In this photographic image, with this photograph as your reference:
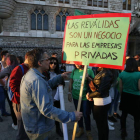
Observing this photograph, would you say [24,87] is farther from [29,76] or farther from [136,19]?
[136,19]

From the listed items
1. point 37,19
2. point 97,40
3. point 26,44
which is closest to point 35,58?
point 97,40

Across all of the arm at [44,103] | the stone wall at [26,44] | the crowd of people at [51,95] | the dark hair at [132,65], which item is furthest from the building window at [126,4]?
the arm at [44,103]

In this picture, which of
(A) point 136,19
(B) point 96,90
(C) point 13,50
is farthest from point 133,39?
(B) point 96,90

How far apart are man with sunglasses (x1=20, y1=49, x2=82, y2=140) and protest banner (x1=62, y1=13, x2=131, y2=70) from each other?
20.0 inches

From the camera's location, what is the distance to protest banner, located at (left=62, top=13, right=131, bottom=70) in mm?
1682

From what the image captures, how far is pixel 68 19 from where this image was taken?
6.77ft

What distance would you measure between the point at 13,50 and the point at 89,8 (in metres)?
8.79

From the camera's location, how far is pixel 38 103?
1.38 m

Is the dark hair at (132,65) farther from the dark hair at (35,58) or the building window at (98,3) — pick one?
the building window at (98,3)

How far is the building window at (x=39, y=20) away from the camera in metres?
14.1

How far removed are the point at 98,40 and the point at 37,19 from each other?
13.7m

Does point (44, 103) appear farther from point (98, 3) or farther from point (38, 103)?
point (98, 3)

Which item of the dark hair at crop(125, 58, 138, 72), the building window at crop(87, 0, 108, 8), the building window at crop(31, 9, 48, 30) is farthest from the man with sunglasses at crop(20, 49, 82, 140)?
the building window at crop(87, 0, 108, 8)

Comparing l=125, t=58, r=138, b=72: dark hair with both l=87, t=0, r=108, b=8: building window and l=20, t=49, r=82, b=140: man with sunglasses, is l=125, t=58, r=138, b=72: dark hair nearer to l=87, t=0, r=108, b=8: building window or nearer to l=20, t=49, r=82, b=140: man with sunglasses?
l=20, t=49, r=82, b=140: man with sunglasses
